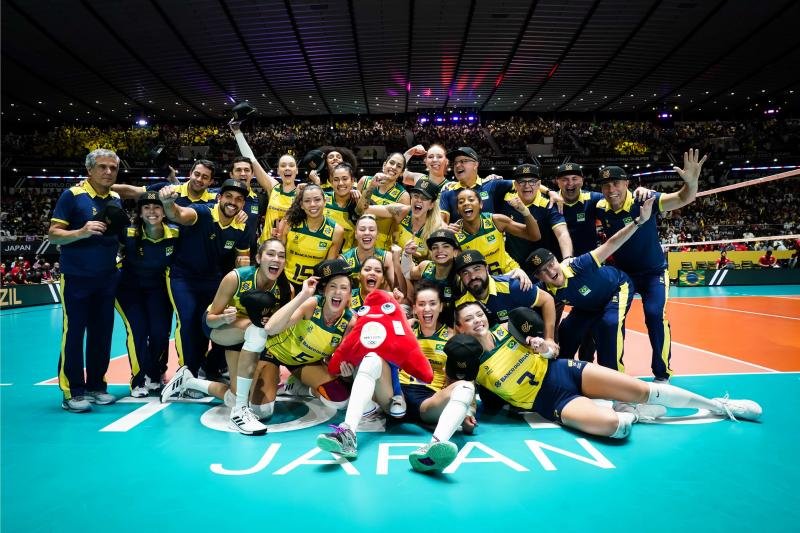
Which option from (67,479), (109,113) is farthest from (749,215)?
(109,113)

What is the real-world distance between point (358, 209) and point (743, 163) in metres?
35.1

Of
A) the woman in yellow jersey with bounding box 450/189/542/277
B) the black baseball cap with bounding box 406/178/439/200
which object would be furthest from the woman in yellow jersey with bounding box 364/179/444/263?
the woman in yellow jersey with bounding box 450/189/542/277

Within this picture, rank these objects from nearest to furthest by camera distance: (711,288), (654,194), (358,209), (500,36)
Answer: (654,194) < (358,209) < (711,288) < (500,36)

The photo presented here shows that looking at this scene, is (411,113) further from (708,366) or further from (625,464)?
(625,464)

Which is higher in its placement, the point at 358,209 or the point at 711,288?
the point at 358,209

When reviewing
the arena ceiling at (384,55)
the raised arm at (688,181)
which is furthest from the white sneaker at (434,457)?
the arena ceiling at (384,55)

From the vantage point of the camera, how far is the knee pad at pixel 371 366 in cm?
378

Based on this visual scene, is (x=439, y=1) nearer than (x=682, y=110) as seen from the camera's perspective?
Yes

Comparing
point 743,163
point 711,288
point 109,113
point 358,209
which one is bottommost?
point 711,288

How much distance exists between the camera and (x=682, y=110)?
3541 centimetres

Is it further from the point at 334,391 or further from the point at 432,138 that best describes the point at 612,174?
the point at 432,138

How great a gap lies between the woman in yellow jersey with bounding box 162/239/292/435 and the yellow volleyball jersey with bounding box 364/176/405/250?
1.65m

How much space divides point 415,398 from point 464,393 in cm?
76

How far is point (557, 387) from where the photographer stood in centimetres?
402
